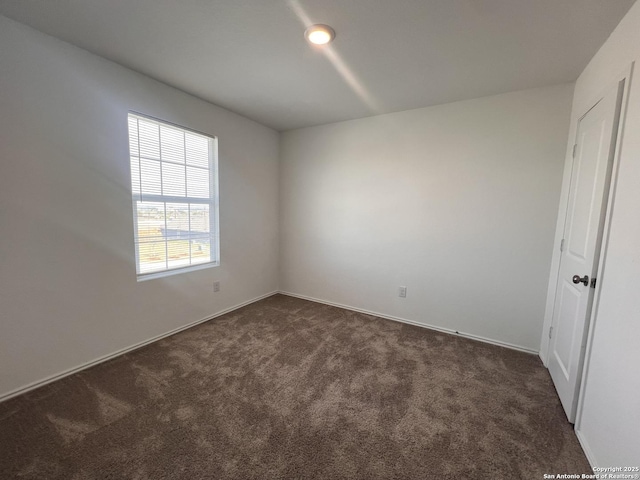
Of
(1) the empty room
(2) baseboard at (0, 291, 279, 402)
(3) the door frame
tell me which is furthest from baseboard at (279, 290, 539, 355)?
(2) baseboard at (0, 291, 279, 402)

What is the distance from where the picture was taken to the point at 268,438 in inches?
58.9

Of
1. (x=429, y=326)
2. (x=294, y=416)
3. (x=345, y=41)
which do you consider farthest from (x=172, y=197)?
(x=429, y=326)

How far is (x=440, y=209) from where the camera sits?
2834 millimetres

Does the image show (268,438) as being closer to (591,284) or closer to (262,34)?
(591,284)

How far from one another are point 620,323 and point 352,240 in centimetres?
244

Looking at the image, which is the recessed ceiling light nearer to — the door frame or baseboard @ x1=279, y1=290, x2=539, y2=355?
the door frame

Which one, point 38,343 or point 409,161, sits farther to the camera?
point 409,161

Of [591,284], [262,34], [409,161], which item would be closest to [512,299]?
[591,284]

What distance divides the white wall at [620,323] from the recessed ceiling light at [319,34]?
162 centimetres

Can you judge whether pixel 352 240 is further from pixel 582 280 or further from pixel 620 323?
pixel 620 323

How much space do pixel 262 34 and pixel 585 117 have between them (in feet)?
7.83

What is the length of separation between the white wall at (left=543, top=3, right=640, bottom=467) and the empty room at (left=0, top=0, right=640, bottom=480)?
2 cm

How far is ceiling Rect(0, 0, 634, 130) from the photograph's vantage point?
148 centimetres

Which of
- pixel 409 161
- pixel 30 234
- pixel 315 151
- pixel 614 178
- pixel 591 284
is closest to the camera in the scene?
pixel 614 178
